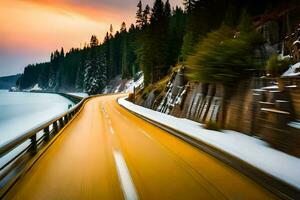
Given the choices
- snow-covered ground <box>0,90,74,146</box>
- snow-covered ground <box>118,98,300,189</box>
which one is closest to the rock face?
snow-covered ground <box>118,98,300,189</box>

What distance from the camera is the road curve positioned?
5.96m

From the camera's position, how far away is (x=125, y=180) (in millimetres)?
6941

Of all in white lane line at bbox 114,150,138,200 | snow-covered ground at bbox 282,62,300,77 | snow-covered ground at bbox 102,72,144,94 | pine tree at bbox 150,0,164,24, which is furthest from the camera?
snow-covered ground at bbox 102,72,144,94

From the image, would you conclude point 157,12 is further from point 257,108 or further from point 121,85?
point 121,85

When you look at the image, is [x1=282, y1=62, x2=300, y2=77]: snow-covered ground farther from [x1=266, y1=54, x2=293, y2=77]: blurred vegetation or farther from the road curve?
the road curve

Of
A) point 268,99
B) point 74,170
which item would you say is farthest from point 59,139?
point 268,99

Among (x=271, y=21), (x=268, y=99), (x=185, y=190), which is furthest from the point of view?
(x=271, y=21)

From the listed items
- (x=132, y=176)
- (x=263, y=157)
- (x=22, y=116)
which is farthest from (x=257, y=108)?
(x=22, y=116)

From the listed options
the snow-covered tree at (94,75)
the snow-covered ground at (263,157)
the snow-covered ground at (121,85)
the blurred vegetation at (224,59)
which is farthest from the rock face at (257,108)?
the snow-covered ground at (121,85)

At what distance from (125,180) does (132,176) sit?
37 centimetres

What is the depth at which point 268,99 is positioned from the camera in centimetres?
1118

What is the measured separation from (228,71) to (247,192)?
9.72 metres

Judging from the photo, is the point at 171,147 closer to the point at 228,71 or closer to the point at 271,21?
the point at 228,71

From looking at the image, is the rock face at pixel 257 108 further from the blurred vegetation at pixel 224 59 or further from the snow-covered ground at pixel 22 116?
the snow-covered ground at pixel 22 116
